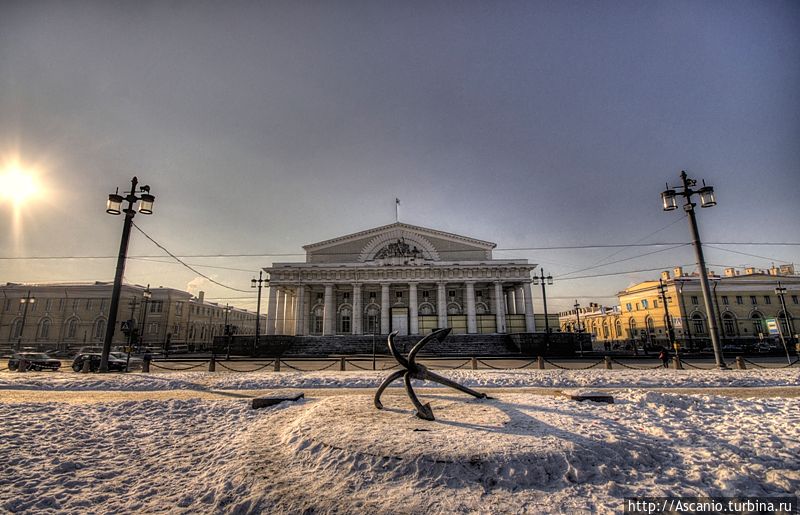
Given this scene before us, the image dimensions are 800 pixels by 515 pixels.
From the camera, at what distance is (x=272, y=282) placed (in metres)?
47.6

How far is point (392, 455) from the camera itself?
5.09m

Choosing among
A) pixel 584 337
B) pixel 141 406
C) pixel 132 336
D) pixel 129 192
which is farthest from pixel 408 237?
pixel 141 406

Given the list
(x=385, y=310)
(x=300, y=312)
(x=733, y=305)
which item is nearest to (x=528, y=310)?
(x=385, y=310)

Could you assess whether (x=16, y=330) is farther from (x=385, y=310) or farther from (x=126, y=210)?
(x=126, y=210)

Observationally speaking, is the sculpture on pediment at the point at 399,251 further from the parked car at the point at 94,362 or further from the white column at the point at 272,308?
the parked car at the point at 94,362

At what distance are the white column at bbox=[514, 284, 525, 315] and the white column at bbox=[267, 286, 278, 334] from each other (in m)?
32.6

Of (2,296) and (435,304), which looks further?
(2,296)

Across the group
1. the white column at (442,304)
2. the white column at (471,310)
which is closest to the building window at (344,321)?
the white column at (442,304)

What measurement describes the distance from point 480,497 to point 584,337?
36.2 m

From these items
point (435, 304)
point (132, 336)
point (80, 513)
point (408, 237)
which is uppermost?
point (408, 237)

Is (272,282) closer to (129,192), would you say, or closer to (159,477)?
(129,192)

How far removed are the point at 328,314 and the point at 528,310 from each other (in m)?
26.7

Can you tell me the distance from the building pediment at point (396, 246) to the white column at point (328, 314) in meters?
6.58

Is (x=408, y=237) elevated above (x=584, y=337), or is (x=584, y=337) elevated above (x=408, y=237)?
(x=408, y=237)
